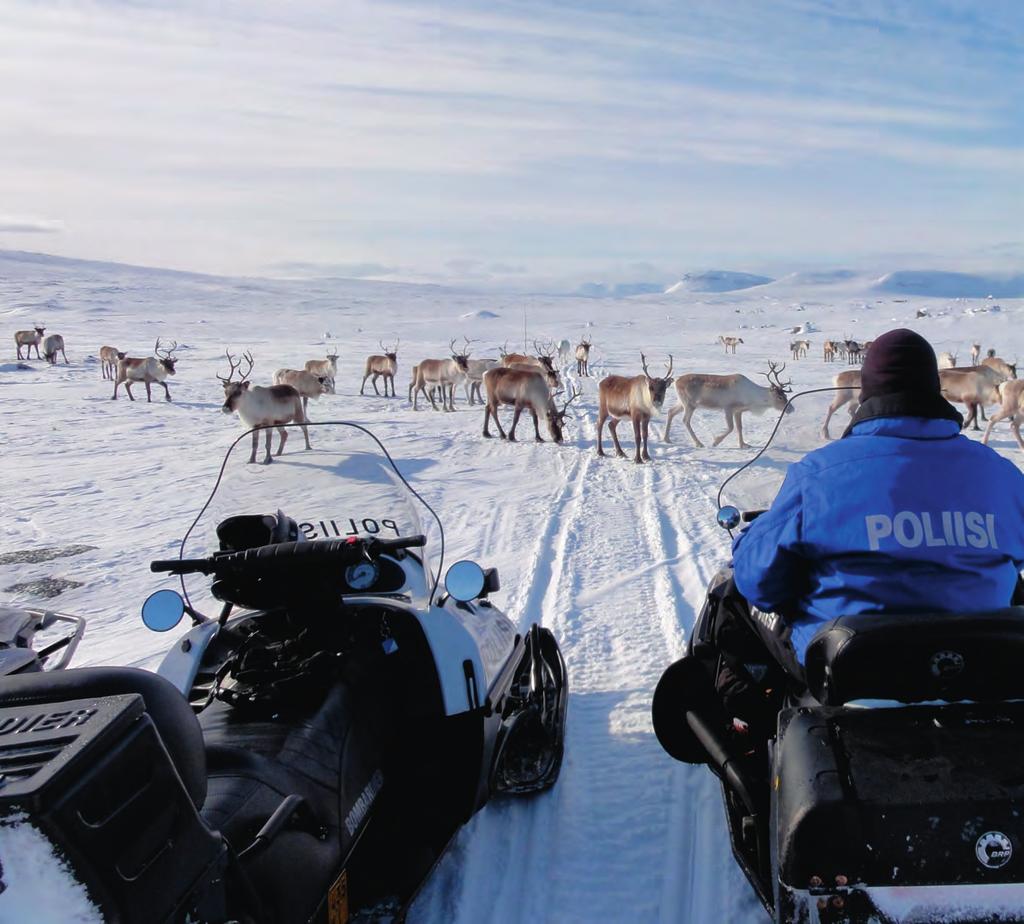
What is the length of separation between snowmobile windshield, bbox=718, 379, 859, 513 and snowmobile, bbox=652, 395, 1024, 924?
1.76 meters

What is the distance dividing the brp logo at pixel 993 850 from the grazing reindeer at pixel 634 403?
1013 cm

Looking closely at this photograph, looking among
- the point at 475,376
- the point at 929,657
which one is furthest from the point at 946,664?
the point at 475,376

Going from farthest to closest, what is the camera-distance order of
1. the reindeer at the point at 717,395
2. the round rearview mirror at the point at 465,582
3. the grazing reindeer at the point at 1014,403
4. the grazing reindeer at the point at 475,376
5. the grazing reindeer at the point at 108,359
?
the grazing reindeer at the point at 108,359, the grazing reindeer at the point at 475,376, the reindeer at the point at 717,395, the grazing reindeer at the point at 1014,403, the round rearview mirror at the point at 465,582

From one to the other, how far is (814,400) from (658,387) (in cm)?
890

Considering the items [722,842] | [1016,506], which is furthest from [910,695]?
[722,842]

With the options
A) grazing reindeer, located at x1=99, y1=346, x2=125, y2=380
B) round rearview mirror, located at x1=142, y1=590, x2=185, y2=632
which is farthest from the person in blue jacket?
grazing reindeer, located at x1=99, y1=346, x2=125, y2=380

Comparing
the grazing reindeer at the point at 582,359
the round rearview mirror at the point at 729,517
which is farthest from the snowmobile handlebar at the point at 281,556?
the grazing reindeer at the point at 582,359

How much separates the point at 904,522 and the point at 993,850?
796 mm

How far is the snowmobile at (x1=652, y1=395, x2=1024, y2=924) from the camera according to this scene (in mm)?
1722

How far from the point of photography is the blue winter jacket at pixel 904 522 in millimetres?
2201

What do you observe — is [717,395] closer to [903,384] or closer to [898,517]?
[903,384]

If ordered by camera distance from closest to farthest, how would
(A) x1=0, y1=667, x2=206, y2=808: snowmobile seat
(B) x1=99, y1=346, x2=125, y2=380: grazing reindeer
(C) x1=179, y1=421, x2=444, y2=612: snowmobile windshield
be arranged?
1. (A) x1=0, y1=667, x2=206, y2=808: snowmobile seat
2. (C) x1=179, y1=421, x2=444, y2=612: snowmobile windshield
3. (B) x1=99, y1=346, x2=125, y2=380: grazing reindeer

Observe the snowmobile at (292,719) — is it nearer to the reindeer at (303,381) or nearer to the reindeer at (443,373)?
the reindeer at (303,381)

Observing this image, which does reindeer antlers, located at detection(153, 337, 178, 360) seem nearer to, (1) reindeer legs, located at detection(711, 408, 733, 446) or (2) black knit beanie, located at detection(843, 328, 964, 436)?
(1) reindeer legs, located at detection(711, 408, 733, 446)
